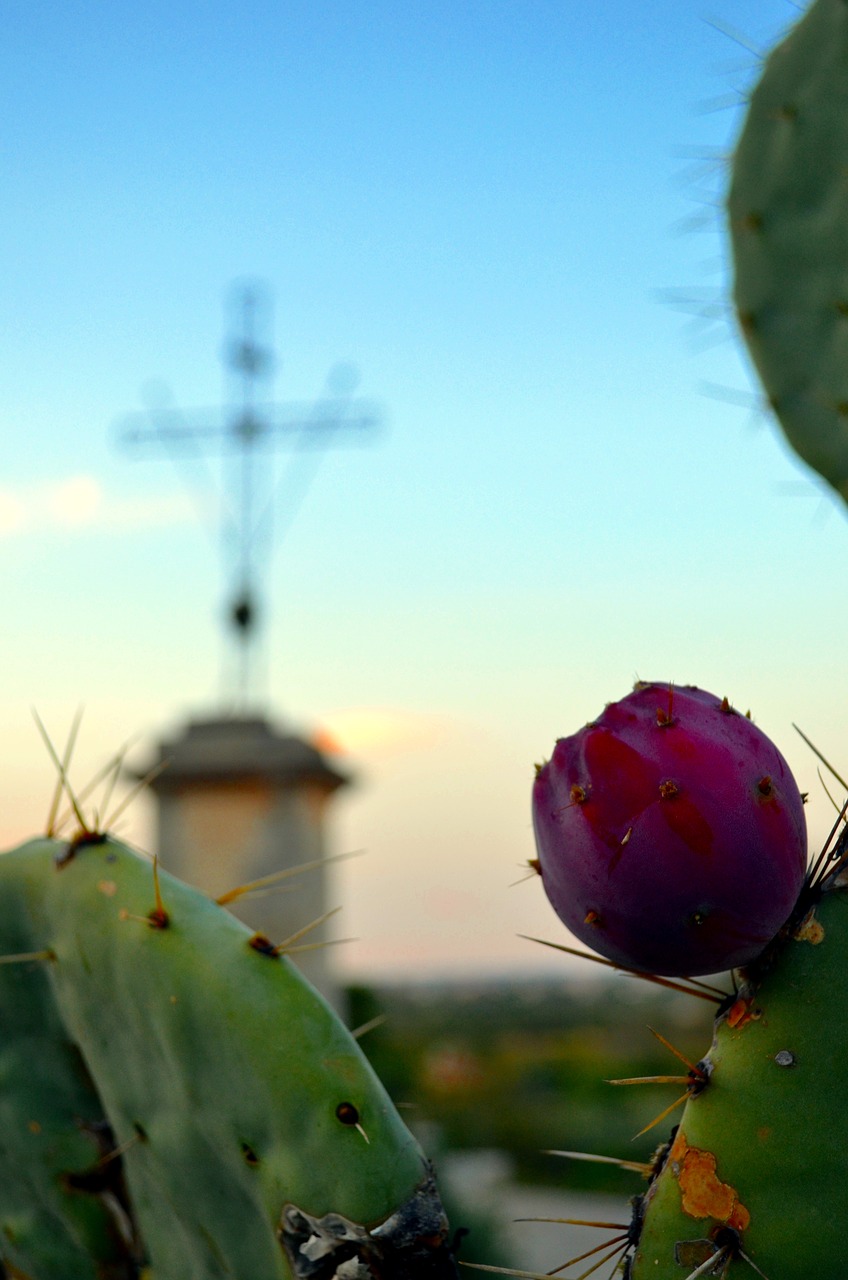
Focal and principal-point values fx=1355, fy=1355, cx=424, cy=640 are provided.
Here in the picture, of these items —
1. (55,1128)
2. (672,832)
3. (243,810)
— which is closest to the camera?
(672,832)

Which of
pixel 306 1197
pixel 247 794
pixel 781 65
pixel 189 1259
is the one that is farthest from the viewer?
pixel 247 794

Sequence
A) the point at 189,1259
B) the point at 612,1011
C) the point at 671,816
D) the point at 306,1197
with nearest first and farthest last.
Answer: the point at 671,816 < the point at 306,1197 < the point at 189,1259 < the point at 612,1011

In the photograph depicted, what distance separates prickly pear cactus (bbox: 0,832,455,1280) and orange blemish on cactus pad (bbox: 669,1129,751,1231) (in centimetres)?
19

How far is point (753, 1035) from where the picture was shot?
0.77m

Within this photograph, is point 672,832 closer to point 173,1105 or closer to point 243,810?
point 173,1105

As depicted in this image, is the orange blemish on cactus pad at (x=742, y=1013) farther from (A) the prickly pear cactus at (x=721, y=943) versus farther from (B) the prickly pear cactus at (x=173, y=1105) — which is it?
(B) the prickly pear cactus at (x=173, y=1105)

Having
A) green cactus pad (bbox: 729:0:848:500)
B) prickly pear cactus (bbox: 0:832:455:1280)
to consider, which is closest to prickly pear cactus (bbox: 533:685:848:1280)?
prickly pear cactus (bbox: 0:832:455:1280)

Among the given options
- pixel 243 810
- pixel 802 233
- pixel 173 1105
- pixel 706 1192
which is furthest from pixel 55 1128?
pixel 243 810

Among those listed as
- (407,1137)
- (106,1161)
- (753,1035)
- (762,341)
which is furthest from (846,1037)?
(762,341)

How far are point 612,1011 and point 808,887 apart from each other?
20.8 m

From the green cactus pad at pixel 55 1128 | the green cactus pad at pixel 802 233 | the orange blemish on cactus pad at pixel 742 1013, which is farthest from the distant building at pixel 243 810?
the orange blemish on cactus pad at pixel 742 1013

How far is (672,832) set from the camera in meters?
0.73

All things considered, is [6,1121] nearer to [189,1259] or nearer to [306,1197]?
[189,1259]

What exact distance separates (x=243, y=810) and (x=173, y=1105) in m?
3.23
